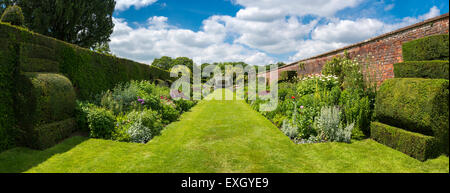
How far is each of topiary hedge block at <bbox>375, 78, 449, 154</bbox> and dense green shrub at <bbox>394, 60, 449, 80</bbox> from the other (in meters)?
0.24

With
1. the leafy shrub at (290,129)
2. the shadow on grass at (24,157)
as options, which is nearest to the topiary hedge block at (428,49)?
the leafy shrub at (290,129)

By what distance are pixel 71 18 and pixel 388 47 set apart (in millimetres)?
20125

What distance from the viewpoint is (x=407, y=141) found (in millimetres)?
3955

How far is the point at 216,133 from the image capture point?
5957mm

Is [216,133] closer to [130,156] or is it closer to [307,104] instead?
[130,156]

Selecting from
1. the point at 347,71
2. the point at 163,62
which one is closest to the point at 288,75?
the point at 347,71

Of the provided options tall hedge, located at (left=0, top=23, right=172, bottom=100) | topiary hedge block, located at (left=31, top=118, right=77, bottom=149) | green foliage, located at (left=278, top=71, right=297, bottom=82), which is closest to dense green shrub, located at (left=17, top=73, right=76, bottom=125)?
topiary hedge block, located at (left=31, top=118, right=77, bottom=149)

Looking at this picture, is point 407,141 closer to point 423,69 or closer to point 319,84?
point 423,69

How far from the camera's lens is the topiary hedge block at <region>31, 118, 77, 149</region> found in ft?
13.5

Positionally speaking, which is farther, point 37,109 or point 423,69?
point 423,69

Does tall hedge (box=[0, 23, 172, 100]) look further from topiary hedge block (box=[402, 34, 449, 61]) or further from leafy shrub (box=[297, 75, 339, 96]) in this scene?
topiary hedge block (box=[402, 34, 449, 61])

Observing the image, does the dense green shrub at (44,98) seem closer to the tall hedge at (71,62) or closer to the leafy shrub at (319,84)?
the tall hedge at (71,62)
